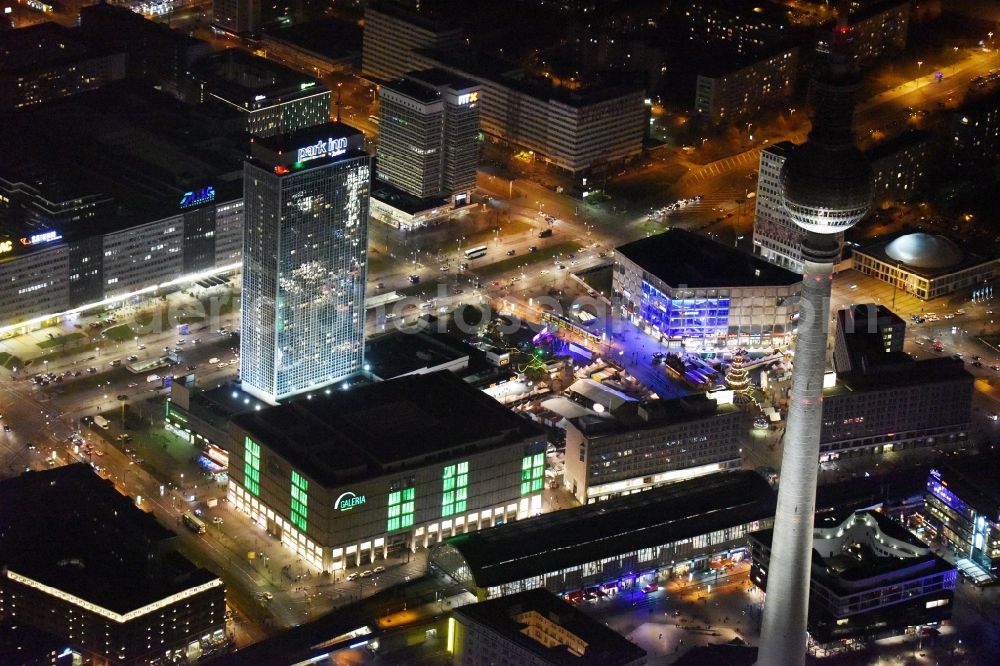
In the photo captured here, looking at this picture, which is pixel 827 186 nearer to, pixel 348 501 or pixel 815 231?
pixel 815 231

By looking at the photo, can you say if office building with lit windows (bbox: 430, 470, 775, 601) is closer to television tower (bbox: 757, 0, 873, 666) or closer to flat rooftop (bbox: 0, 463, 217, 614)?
flat rooftop (bbox: 0, 463, 217, 614)

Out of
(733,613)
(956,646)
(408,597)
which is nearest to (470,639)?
(408,597)

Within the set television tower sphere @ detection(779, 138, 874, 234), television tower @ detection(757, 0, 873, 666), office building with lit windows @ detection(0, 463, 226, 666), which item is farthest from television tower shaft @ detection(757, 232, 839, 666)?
office building with lit windows @ detection(0, 463, 226, 666)

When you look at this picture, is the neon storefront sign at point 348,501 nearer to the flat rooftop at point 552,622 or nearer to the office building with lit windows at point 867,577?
the flat rooftop at point 552,622

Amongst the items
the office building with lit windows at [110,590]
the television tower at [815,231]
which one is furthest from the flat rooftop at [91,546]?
the television tower at [815,231]

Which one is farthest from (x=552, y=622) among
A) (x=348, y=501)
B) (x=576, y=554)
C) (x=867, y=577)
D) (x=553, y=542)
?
(x=867, y=577)

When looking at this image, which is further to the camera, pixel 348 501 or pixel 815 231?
pixel 348 501
